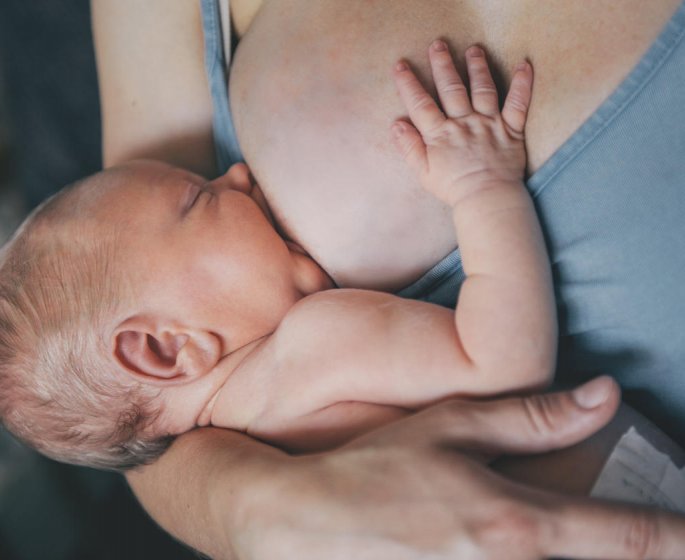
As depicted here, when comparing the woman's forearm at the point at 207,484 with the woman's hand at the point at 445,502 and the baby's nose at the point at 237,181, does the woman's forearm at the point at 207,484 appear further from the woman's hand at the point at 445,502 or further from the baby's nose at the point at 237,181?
the baby's nose at the point at 237,181

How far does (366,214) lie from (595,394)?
39 cm

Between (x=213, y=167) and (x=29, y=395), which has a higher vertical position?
(x=213, y=167)

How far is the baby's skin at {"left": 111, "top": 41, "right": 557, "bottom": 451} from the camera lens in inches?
31.5

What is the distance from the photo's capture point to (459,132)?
862mm

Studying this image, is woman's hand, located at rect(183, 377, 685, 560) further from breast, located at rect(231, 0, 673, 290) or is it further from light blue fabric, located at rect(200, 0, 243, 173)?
light blue fabric, located at rect(200, 0, 243, 173)

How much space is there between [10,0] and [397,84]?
106 cm

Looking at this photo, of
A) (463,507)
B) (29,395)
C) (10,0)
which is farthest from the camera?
(10,0)

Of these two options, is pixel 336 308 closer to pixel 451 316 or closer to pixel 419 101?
pixel 451 316

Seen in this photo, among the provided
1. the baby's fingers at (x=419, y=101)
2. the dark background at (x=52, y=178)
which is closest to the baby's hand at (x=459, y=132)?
the baby's fingers at (x=419, y=101)

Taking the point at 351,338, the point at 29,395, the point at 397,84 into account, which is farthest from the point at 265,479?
the point at 397,84

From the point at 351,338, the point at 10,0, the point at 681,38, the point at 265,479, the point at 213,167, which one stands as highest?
the point at 10,0

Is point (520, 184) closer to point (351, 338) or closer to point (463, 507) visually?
point (351, 338)

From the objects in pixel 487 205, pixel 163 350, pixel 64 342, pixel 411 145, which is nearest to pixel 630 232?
pixel 487 205

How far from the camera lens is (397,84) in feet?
2.86
